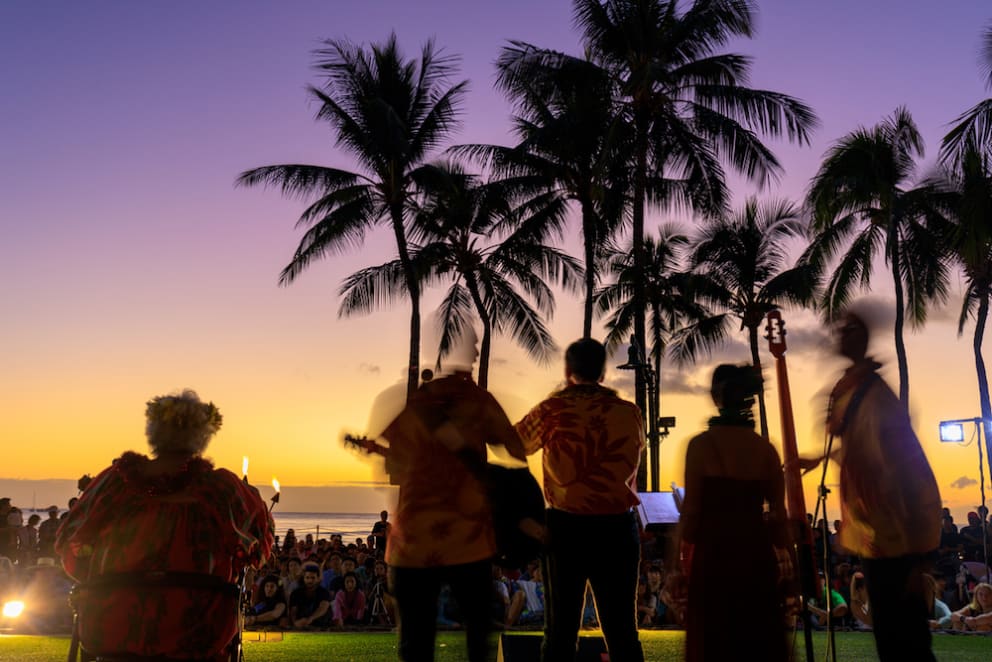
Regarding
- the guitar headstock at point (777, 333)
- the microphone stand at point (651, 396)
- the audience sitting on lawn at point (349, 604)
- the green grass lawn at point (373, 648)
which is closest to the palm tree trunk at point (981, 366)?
the microphone stand at point (651, 396)

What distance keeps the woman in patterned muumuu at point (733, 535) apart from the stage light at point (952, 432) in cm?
1486

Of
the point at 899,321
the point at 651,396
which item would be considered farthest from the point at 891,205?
the point at 651,396

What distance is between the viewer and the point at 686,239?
128 feet

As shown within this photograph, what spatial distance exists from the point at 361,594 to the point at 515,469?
9853 millimetres

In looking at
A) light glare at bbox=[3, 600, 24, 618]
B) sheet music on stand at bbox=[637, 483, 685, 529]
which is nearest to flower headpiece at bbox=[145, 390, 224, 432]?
sheet music on stand at bbox=[637, 483, 685, 529]

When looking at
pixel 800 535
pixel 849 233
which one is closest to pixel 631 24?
pixel 849 233

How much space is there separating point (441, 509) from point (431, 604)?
408 millimetres

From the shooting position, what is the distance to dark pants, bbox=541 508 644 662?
409 centimetres

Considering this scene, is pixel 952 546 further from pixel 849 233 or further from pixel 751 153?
pixel 849 233

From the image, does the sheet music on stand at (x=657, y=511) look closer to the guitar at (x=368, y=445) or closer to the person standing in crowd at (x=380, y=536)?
the guitar at (x=368, y=445)

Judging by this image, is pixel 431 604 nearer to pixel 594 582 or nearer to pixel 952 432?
pixel 594 582

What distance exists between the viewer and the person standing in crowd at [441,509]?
153 inches

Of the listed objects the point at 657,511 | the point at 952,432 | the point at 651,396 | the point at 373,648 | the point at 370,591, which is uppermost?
the point at 651,396

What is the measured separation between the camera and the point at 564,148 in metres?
23.5
